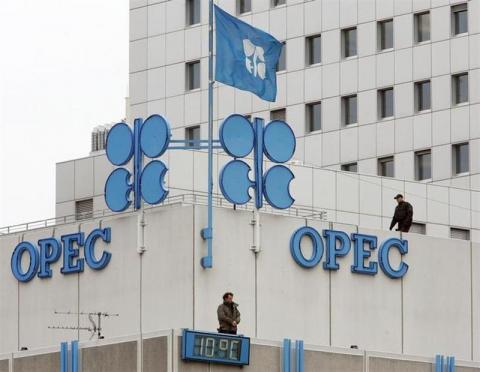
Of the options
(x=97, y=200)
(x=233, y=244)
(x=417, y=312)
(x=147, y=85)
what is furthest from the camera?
(x=147, y=85)

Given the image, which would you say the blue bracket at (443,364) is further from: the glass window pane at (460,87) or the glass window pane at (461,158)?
the glass window pane at (460,87)

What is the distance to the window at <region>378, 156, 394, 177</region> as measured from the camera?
108688 mm

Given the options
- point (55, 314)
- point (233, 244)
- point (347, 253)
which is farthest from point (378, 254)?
point (55, 314)

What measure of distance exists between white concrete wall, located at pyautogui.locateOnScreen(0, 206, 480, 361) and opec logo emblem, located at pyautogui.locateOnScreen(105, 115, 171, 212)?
793 millimetres

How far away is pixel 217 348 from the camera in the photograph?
71.3 metres

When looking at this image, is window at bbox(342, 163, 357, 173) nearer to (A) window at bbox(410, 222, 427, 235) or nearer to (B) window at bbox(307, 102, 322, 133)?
(B) window at bbox(307, 102, 322, 133)

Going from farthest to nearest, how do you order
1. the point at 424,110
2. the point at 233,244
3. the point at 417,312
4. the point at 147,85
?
the point at 147,85 < the point at 424,110 < the point at 417,312 < the point at 233,244

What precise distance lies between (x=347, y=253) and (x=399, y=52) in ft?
106

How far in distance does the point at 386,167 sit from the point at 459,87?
17.3 feet

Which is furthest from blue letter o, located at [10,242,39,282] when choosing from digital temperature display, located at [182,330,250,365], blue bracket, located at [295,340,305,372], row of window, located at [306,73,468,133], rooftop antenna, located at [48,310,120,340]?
row of window, located at [306,73,468,133]

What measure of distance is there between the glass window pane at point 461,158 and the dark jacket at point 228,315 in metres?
37.5

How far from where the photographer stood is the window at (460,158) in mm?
107125

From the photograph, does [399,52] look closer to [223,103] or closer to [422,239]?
[223,103]

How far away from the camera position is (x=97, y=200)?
86.0 meters
